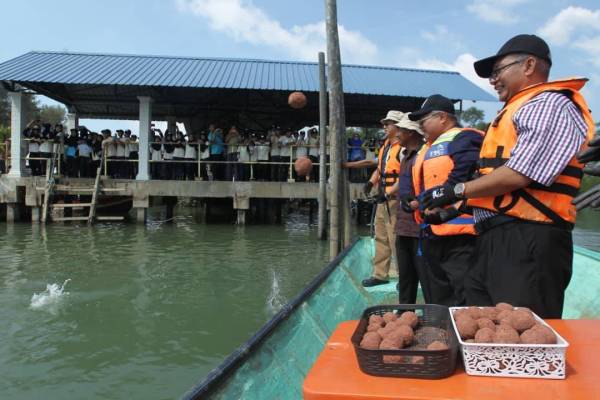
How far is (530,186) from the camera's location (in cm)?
222

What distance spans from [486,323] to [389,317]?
14.0 inches

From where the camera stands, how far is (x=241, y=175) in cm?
1553

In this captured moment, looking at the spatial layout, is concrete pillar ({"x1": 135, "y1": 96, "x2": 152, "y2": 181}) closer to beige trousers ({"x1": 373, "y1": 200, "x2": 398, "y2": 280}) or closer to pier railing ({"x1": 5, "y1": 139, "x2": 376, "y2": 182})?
pier railing ({"x1": 5, "y1": 139, "x2": 376, "y2": 182})

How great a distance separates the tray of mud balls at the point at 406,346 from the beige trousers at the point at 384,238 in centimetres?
344

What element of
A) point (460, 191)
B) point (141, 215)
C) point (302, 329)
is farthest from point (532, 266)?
point (141, 215)

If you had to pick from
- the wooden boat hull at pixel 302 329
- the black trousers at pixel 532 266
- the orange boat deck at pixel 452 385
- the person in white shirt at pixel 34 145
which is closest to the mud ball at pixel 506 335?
the orange boat deck at pixel 452 385

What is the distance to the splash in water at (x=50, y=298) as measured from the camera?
248 inches

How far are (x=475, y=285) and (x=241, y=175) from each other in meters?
13.3

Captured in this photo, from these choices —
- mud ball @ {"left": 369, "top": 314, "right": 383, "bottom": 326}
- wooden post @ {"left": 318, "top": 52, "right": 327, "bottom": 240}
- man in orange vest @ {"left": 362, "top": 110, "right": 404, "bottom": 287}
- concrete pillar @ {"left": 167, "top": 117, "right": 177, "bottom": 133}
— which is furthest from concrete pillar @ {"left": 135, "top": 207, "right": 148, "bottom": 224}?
mud ball @ {"left": 369, "top": 314, "right": 383, "bottom": 326}

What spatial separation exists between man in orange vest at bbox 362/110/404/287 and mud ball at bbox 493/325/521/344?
3.16 meters

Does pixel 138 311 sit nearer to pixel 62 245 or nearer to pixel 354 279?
pixel 354 279

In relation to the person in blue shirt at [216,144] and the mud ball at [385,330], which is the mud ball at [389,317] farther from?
the person in blue shirt at [216,144]

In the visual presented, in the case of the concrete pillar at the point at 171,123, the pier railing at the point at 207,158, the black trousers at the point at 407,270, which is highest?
the concrete pillar at the point at 171,123

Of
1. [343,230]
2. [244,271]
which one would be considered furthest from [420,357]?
[244,271]
